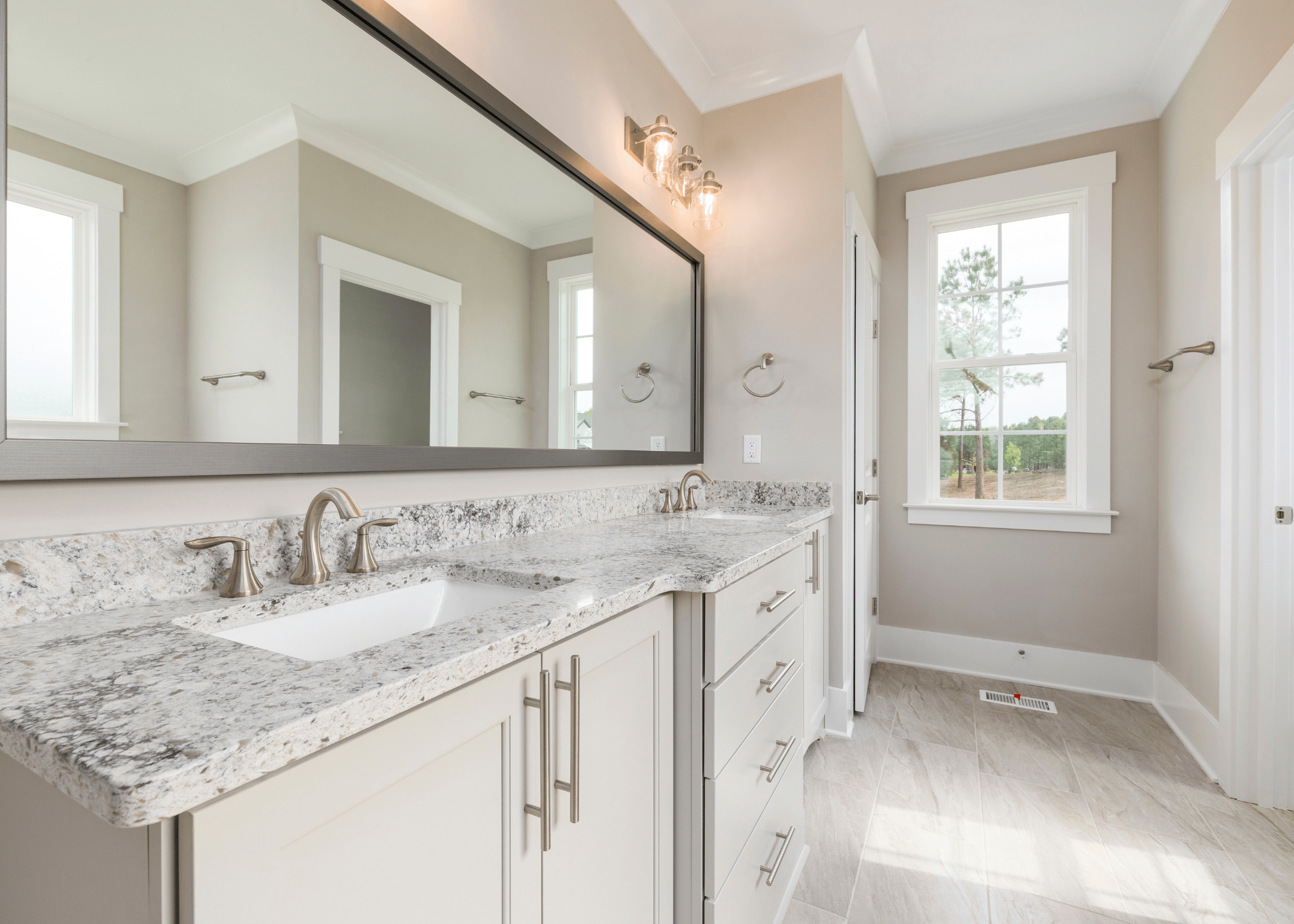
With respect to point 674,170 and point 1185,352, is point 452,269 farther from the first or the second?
point 1185,352

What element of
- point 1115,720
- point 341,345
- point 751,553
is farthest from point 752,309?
point 1115,720

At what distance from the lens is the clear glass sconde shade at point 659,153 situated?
191 cm

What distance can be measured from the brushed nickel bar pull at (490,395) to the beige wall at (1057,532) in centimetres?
215

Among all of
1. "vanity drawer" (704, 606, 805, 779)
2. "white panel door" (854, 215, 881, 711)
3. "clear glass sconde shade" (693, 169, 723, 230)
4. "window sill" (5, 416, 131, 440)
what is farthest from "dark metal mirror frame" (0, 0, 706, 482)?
"white panel door" (854, 215, 881, 711)

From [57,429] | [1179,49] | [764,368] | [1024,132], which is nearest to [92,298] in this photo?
[57,429]

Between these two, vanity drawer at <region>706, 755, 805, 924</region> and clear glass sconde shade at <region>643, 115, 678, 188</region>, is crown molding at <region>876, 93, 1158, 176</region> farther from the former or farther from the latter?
vanity drawer at <region>706, 755, 805, 924</region>

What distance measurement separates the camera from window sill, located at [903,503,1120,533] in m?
2.61

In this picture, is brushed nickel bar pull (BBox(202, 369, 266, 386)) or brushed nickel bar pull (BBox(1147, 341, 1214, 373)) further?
brushed nickel bar pull (BBox(1147, 341, 1214, 373))

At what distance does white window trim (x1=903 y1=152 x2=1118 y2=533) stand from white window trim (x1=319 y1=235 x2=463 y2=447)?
2.38m

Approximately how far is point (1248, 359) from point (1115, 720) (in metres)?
1.44

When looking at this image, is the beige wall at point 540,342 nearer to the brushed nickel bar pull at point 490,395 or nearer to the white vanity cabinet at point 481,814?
the brushed nickel bar pull at point 490,395

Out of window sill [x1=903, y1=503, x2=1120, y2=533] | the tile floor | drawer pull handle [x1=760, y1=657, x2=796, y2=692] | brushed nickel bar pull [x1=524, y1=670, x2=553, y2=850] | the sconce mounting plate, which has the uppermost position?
the sconce mounting plate

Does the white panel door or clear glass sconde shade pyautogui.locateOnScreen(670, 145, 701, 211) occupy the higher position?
clear glass sconde shade pyautogui.locateOnScreen(670, 145, 701, 211)

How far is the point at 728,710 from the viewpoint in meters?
1.04
